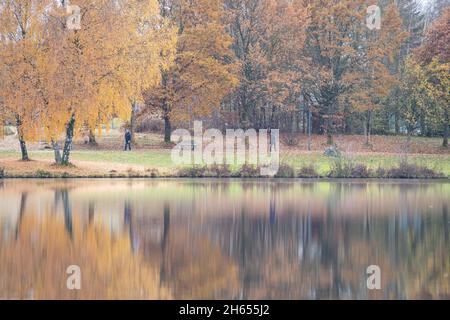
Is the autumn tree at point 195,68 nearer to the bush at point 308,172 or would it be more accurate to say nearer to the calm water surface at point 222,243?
the bush at point 308,172

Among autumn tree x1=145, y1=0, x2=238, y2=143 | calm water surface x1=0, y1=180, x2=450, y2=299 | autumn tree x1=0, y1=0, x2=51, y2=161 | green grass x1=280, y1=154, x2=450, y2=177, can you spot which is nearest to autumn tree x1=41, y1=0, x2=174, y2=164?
autumn tree x1=0, y1=0, x2=51, y2=161

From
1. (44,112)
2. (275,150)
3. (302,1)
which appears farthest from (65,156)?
(302,1)

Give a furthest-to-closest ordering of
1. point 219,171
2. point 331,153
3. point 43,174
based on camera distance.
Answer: point 331,153 < point 219,171 < point 43,174

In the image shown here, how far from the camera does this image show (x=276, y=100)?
1923 inches

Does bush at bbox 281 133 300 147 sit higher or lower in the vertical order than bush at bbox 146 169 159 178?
higher

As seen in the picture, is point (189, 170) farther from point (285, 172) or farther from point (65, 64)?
point (65, 64)

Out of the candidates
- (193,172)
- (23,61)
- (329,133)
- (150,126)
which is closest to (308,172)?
(193,172)

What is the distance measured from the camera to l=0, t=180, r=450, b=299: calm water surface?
11398 mm

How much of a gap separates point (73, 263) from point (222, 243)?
3513 millimetres

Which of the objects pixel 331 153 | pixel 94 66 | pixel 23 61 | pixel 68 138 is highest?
pixel 23 61

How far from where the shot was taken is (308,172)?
3272 cm

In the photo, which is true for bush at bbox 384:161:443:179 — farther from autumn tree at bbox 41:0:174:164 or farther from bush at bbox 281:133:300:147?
bush at bbox 281:133:300:147

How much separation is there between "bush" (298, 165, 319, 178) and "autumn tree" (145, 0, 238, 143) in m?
16.2

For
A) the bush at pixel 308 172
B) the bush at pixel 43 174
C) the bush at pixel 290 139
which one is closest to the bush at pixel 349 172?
the bush at pixel 308 172
